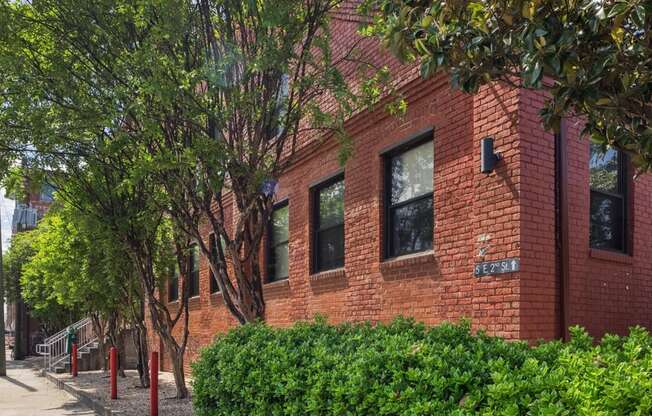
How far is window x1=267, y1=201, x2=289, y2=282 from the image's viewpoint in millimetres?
13414

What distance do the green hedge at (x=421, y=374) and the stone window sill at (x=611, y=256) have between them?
2.74 metres

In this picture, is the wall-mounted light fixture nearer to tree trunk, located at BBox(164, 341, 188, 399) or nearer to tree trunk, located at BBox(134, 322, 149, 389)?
tree trunk, located at BBox(164, 341, 188, 399)

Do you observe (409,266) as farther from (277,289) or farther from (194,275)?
(194,275)

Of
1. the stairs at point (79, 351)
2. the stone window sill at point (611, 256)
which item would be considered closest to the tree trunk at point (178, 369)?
the stone window sill at point (611, 256)

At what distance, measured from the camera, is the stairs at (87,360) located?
23689 mm

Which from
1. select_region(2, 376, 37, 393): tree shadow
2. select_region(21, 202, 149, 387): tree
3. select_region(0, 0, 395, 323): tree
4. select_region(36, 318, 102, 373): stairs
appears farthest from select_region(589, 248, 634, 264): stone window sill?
select_region(36, 318, 102, 373): stairs

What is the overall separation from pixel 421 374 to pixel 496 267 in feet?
10.9

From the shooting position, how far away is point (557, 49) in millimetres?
3551

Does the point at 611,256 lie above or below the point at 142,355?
above

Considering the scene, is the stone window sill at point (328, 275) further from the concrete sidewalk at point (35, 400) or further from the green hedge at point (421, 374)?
the concrete sidewalk at point (35, 400)

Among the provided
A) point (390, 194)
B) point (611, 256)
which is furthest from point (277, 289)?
point (611, 256)

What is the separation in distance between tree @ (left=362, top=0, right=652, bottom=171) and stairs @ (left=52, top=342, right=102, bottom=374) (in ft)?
72.0

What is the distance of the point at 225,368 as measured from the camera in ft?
21.3

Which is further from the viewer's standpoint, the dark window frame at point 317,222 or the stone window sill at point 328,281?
the dark window frame at point 317,222
